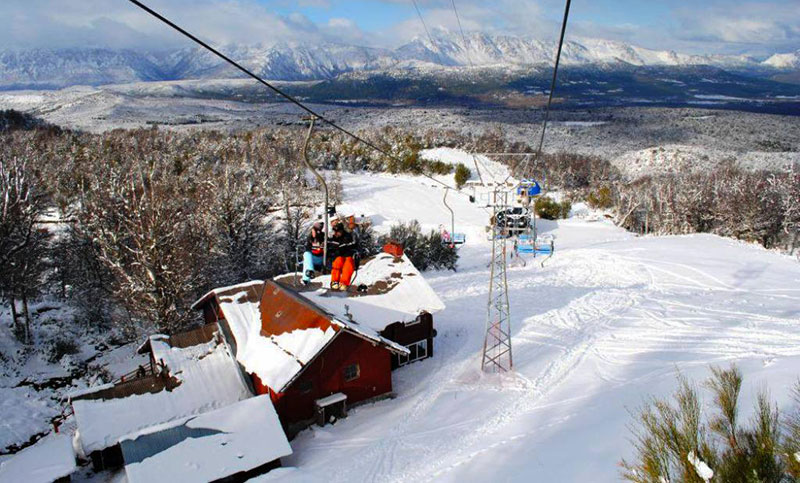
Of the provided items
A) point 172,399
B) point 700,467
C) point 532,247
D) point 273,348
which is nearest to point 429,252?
point 532,247

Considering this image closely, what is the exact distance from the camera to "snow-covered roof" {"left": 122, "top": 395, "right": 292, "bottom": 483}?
48.2 feet

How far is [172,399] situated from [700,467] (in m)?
18.3

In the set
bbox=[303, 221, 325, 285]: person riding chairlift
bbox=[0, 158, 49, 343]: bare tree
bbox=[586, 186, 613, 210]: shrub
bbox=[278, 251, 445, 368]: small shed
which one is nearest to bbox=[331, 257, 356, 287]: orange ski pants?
bbox=[303, 221, 325, 285]: person riding chairlift

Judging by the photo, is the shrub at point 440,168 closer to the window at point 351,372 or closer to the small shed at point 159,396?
the small shed at point 159,396

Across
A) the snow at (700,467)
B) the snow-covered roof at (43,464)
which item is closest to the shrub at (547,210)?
the snow-covered roof at (43,464)

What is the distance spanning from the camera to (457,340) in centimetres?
2477

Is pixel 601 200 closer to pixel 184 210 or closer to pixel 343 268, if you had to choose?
pixel 184 210

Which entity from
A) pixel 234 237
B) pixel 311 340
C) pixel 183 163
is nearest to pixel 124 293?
pixel 234 237

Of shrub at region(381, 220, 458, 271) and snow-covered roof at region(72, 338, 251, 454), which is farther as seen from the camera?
shrub at region(381, 220, 458, 271)

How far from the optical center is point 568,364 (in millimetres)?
21062

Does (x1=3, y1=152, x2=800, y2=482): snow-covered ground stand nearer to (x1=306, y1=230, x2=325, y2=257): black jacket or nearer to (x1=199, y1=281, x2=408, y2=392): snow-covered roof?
(x1=199, y1=281, x2=408, y2=392): snow-covered roof

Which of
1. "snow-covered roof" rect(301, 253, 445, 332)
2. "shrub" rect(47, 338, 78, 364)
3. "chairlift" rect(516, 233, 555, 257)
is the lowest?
"shrub" rect(47, 338, 78, 364)

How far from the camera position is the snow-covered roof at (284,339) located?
704 inches

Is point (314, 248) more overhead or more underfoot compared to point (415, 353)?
more overhead
